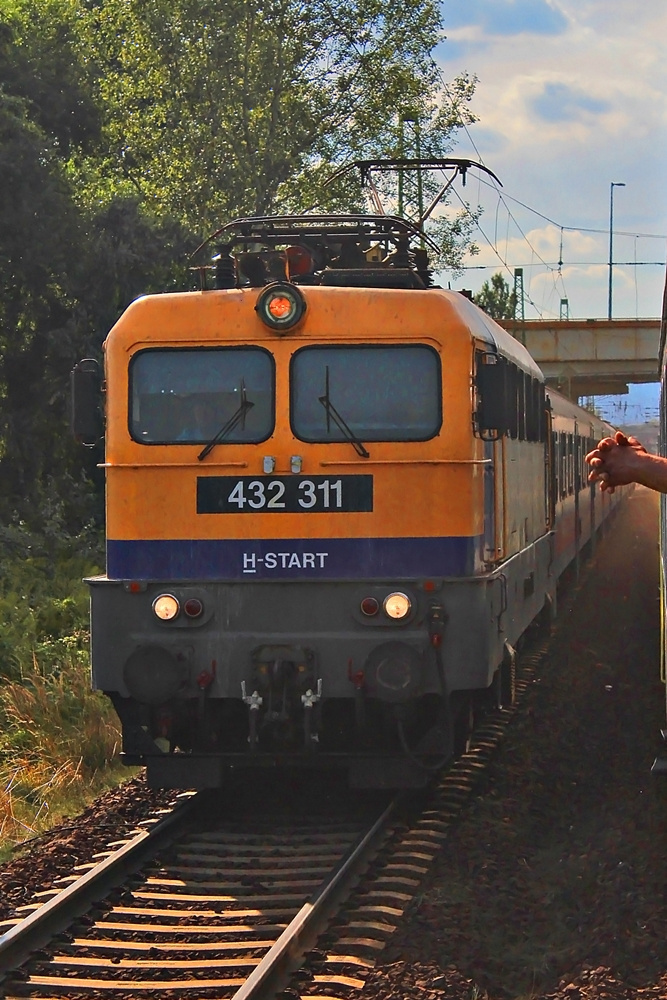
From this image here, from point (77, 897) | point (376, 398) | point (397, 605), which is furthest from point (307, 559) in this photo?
point (77, 897)

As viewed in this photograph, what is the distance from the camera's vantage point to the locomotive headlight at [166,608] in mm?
8242

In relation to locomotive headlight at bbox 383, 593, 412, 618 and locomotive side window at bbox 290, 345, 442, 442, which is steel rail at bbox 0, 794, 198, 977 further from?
locomotive side window at bbox 290, 345, 442, 442

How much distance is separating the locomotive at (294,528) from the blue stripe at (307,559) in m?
0.01

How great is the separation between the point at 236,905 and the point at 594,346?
141 feet

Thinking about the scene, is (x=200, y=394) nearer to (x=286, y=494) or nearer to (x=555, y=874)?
(x=286, y=494)

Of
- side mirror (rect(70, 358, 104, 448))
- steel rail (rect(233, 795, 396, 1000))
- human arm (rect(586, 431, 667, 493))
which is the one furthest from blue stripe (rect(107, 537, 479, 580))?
human arm (rect(586, 431, 667, 493))

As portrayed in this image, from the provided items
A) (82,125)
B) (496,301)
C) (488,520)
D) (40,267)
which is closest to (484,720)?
(488,520)

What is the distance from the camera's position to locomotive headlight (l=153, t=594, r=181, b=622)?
27.0 ft

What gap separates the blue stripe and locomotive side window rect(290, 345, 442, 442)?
2.00ft

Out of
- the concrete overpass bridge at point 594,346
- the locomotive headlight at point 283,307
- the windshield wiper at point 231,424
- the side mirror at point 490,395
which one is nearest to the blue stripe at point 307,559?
the windshield wiper at point 231,424

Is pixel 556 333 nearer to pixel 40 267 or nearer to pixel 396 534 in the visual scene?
pixel 40 267

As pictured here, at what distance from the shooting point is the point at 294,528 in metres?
8.30

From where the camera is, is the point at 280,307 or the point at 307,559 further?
the point at 280,307

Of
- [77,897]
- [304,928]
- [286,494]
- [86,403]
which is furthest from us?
[86,403]
